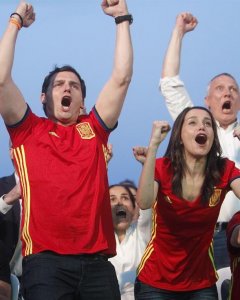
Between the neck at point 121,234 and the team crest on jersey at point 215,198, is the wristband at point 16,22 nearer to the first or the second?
the team crest on jersey at point 215,198

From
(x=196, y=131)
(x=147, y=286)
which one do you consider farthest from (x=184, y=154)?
(x=147, y=286)

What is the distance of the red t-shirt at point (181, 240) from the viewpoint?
4.28 m

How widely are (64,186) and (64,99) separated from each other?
66 centimetres

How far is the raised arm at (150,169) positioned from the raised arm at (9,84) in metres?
0.77

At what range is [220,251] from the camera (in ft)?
16.7

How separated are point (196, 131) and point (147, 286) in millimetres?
1003

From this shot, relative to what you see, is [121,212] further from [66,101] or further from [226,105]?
[66,101]

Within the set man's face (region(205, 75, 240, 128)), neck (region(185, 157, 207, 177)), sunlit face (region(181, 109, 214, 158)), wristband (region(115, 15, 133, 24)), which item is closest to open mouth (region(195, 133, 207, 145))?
sunlit face (region(181, 109, 214, 158))

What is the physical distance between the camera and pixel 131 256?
558cm

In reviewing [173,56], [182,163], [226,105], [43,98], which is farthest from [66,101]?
[226,105]

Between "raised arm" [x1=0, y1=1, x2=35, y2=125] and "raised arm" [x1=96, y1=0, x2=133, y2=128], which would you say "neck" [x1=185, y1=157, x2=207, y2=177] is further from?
"raised arm" [x1=0, y1=1, x2=35, y2=125]

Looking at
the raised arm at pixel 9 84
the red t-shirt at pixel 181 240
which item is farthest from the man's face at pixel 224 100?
the raised arm at pixel 9 84

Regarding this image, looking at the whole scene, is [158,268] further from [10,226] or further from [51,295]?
[10,226]

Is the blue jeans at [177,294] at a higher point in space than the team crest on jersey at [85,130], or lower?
lower
